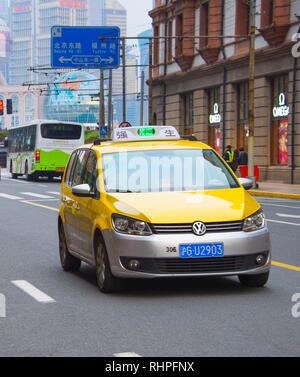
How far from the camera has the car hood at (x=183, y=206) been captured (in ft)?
27.7

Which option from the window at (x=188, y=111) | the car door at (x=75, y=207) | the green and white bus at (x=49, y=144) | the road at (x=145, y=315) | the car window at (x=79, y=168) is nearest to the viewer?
the road at (x=145, y=315)

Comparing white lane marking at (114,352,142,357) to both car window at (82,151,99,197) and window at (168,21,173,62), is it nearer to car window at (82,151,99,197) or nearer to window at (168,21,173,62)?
car window at (82,151,99,197)

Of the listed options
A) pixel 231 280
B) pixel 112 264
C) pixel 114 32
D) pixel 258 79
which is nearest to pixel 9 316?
pixel 112 264

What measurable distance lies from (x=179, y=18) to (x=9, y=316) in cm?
4490

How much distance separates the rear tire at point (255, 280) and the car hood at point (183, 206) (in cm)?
70

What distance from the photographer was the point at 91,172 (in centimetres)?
991

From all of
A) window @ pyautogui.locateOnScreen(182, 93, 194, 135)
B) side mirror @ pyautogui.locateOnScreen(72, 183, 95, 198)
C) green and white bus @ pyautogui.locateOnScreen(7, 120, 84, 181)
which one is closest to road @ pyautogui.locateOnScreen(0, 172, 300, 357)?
side mirror @ pyautogui.locateOnScreen(72, 183, 95, 198)

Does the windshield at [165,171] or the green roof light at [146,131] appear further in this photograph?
the green roof light at [146,131]

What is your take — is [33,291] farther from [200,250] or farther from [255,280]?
[255,280]

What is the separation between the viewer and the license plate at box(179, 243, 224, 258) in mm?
8305

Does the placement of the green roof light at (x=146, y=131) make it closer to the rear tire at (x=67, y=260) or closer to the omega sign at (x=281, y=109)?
the rear tire at (x=67, y=260)

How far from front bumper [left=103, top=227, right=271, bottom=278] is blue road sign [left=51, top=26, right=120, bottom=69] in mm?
38985

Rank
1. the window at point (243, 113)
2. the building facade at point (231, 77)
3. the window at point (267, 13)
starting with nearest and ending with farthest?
1. the building facade at point (231, 77)
2. the window at point (267, 13)
3. the window at point (243, 113)

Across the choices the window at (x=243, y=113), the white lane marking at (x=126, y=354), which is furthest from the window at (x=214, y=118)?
the white lane marking at (x=126, y=354)
